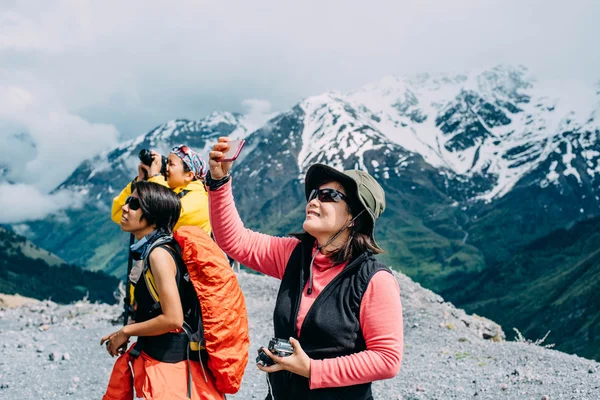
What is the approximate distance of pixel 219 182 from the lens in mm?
4113

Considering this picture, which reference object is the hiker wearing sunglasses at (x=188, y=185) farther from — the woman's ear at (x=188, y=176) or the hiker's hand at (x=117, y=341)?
the hiker's hand at (x=117, y=341)

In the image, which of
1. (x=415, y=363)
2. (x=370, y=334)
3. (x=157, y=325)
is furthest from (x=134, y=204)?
(x=415, y=363)

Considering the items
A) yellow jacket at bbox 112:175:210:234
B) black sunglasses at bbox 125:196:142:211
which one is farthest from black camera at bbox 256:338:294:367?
yellow jacket at bbox 112:175:210:234

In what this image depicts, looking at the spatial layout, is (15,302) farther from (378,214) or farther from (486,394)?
(378,214)

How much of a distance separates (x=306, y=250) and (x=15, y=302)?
80.4 feet

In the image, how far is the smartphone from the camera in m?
3.93

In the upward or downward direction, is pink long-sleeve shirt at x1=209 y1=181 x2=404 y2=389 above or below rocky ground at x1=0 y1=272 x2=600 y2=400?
above

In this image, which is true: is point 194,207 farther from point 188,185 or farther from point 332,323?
point 332,323

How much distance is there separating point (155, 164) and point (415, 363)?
337 inches

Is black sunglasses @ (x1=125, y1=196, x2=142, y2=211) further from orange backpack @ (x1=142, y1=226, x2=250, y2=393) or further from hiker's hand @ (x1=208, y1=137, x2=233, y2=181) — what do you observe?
hiker's hand @ (x1=208, y1=137, x2=233, y2=181)

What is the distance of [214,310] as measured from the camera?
438cm

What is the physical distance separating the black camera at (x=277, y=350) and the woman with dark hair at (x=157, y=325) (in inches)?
39.2

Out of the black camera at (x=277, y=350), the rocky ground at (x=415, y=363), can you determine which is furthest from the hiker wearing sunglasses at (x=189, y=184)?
the rocky ground at (x=415, y=363)

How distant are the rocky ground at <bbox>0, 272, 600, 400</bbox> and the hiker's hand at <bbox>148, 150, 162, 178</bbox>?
5.16 metres
